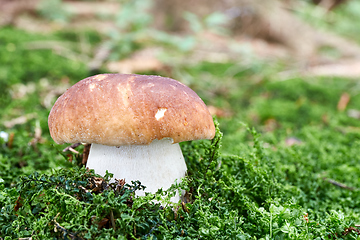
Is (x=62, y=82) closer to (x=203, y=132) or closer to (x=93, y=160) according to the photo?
(x=93, y=160)

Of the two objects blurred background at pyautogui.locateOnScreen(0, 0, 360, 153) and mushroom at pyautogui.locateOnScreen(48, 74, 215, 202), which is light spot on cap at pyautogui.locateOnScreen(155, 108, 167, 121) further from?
blurred background at pyautogui.locateOnScreen(0, 0, 360, 153)

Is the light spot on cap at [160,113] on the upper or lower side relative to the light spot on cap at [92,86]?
lower

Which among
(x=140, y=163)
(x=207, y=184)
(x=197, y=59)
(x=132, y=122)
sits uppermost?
(x=132, y=122)

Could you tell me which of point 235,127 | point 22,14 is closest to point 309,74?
point 235,127

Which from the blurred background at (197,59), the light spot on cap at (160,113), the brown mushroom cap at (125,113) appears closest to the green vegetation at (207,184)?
the blurred background at (197,59)

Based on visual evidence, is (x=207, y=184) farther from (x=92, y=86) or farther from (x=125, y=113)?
(x=92, y=86)

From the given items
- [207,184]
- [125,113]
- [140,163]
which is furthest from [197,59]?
[125,113]

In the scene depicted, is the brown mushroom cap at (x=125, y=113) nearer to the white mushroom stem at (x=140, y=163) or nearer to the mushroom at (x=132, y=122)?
the mushroom at (x=132, y=122)
